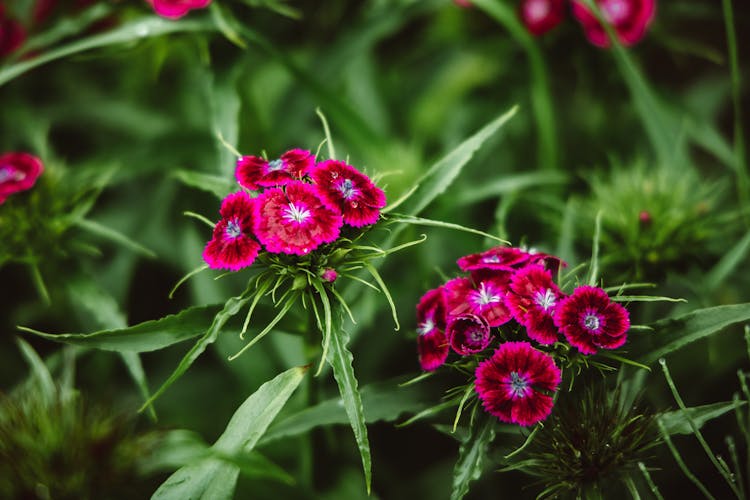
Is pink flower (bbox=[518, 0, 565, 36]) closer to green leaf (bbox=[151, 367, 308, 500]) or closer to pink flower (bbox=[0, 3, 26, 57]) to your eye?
green leaf (bbox=[151, 367, 308, 500])

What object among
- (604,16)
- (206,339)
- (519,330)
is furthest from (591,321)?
(604,16)

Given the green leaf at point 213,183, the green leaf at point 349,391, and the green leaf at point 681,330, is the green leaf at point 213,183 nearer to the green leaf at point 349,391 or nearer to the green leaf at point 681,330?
the green leaf at point 349,391

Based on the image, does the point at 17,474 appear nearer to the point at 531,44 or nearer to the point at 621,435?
the point at 621,435

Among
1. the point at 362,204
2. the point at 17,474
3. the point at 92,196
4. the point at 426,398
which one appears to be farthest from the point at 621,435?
the point at 92,196

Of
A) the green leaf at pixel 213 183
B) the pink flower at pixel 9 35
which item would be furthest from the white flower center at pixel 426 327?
the pink flower at pixel 9 35

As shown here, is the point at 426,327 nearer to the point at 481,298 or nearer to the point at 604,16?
the point at 481,298

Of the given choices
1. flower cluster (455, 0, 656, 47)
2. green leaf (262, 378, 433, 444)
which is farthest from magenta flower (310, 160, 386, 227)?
flower cluster (455, 0, 656, 47)
